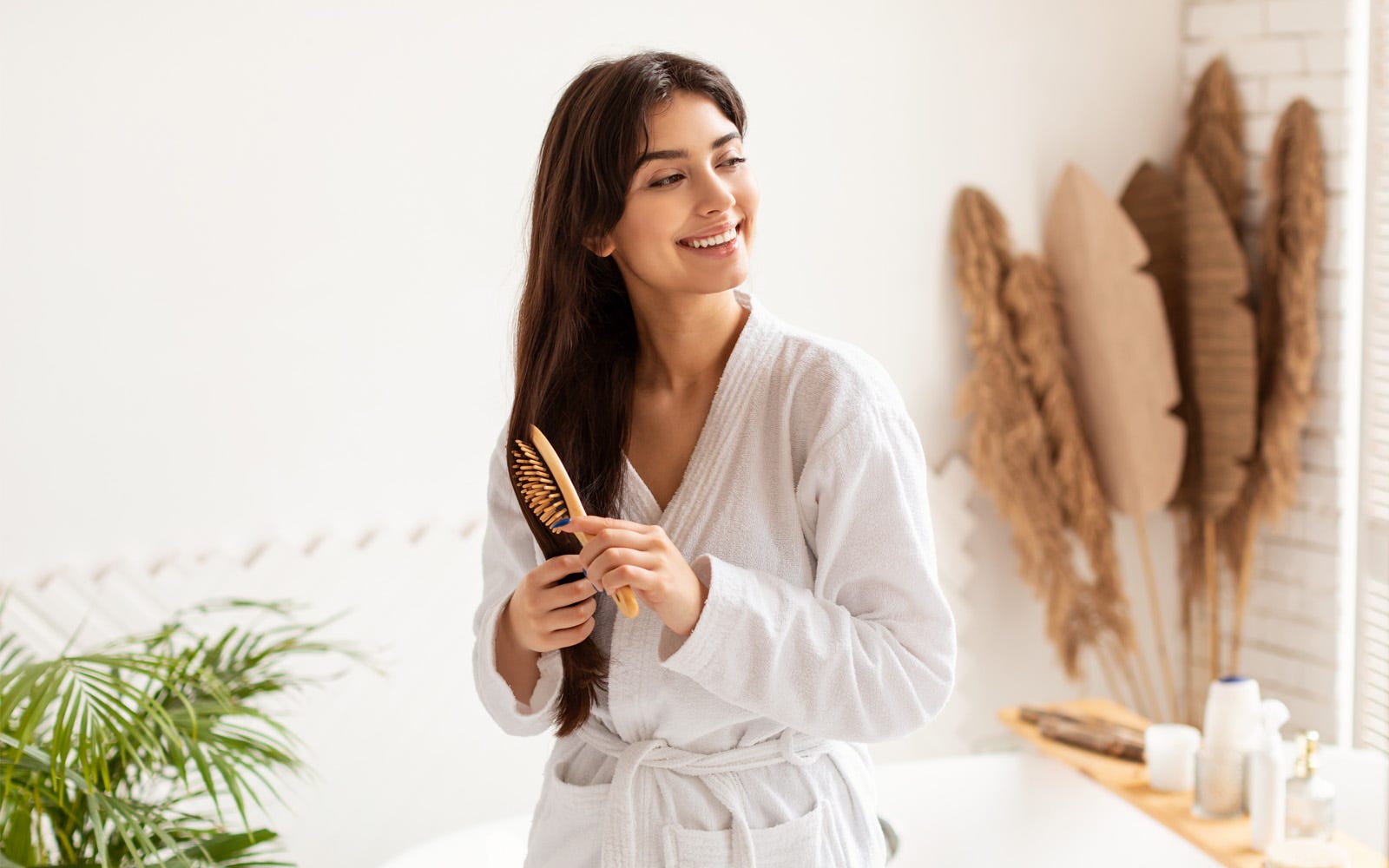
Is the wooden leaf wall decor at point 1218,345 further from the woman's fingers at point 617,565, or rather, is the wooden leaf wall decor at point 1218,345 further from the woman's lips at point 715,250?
the woman's fingers at point 617,565

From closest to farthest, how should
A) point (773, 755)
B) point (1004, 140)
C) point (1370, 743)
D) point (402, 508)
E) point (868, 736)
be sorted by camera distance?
1. point (868, 736)
2. point (773, 755)
3. point (402, 508)
4. point (1370, 743)
5. point (1004, 140)

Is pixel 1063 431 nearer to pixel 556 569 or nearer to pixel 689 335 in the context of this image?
pixel 689 335

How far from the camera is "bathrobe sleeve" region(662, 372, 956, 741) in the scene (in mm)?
1146

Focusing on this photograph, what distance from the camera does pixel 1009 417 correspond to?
10.4 ft

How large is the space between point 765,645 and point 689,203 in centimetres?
40

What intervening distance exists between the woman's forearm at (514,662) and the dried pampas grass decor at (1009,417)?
2.01 metres

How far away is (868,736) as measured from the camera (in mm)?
1177

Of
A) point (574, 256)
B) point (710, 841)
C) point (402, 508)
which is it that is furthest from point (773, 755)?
point (402, 508)

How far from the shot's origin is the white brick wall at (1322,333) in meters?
3.05

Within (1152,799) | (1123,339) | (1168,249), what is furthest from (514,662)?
(1168,249)

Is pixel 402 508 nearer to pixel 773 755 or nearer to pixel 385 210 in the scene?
pixel 385 210

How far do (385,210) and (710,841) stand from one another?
5.71ft

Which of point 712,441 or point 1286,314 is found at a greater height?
point 1286,314

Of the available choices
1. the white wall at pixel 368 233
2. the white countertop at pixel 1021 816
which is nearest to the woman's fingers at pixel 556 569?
the white countertop at pixel 1021 816
